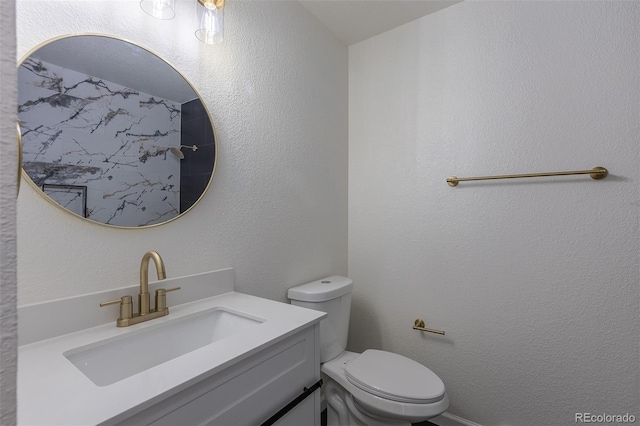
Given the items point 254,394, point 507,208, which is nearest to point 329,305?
point 254,394

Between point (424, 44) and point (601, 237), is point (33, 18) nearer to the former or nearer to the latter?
point (424, 44)

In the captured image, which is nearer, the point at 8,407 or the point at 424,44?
the point at 8,407

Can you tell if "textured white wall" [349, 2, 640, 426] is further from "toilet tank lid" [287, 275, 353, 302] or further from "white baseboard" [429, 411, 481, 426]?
"toilet tank lid" [287, 275, 353, 302]

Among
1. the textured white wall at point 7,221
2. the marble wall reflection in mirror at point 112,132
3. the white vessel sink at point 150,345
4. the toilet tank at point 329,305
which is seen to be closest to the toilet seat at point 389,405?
the toilet tank at point 329,305

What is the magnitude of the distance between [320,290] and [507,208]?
104 cm

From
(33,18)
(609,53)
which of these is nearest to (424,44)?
(609,53)

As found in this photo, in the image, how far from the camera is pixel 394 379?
49.8 inches

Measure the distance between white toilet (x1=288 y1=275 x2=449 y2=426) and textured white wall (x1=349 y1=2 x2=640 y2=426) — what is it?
1.40 feet

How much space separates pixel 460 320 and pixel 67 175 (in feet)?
5.96

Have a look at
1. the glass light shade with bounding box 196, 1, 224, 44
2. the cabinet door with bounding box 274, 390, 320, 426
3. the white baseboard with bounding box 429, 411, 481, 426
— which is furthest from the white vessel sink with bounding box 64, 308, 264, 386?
the white baseboard with bounding box 429, 411, 481, 426

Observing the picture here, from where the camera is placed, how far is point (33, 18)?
786mm

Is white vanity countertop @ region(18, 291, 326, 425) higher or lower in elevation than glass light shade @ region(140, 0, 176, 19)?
lower

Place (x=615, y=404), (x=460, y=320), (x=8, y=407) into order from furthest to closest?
1. (x=460, y=320)
2. (x=615, y=404)
3. (x=8, y=407)

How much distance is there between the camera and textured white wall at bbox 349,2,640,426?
1.28m
